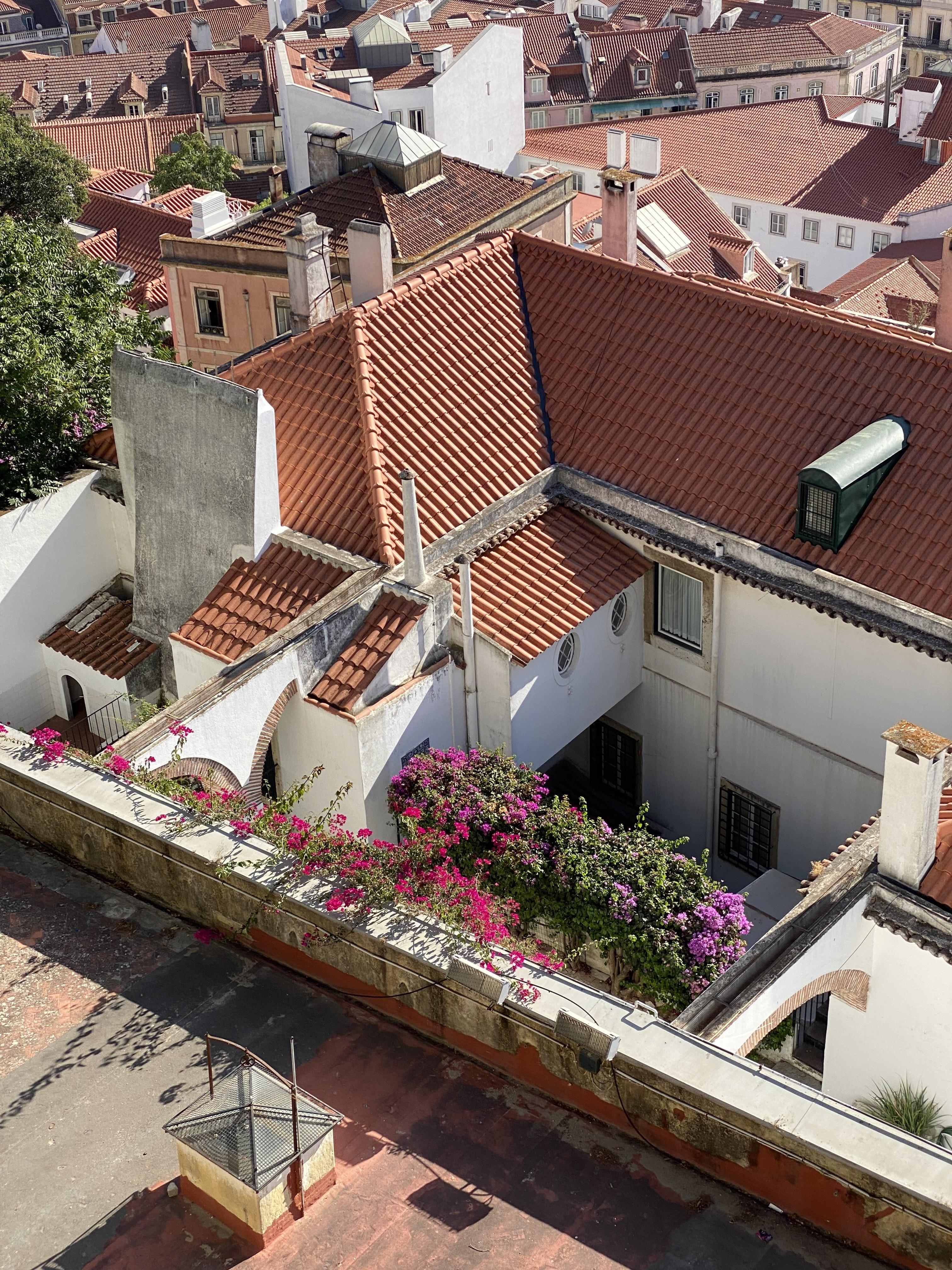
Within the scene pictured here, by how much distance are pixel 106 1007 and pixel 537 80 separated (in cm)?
9783

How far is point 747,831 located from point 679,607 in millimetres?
4349

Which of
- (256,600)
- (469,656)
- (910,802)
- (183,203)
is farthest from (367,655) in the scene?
(183,203)

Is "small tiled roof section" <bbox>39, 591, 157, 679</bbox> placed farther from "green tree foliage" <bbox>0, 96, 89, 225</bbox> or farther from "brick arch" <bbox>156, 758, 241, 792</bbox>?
"green tree foliage" <bbox>0, 96, 89, 225</bbox>

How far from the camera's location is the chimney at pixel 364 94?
64.6 m

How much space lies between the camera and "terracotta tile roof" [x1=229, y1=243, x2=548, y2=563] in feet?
84.0

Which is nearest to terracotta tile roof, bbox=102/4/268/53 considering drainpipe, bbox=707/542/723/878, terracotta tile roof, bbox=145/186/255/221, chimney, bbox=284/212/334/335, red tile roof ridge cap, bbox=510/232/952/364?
terracotta tile roof, bbox=145/186/255/221

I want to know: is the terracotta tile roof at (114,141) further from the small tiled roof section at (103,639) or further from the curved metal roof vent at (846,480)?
the curved metal roof vent at (846,480)

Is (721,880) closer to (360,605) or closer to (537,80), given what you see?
(360,605)

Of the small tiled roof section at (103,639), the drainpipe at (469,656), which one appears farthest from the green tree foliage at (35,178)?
the drainpipe at (469,656)

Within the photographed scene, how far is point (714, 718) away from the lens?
2664cm

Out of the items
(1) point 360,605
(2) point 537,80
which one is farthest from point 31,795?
(2) point 537,80

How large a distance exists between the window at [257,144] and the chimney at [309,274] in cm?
7964

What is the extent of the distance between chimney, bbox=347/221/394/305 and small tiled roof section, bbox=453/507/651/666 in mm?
6812

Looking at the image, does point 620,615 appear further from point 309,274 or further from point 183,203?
point 183,203
